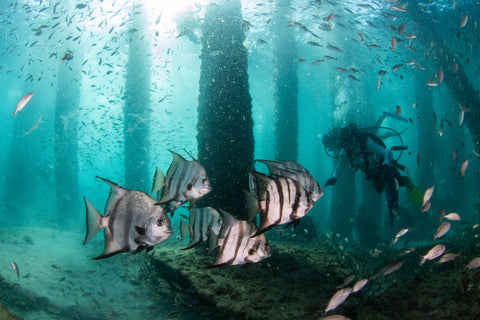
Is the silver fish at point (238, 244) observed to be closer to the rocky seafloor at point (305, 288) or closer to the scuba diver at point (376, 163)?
the rocky seafloor at point (305, 288)

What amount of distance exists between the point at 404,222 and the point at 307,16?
49.5 feet

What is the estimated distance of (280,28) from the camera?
1809 centimetres

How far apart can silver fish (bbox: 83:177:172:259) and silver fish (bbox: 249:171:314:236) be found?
2.71ft

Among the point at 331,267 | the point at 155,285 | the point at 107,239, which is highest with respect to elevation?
the point at 107,239

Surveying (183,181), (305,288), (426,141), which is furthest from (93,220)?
(426,141)

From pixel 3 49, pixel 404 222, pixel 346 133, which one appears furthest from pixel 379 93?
pixel 3 49

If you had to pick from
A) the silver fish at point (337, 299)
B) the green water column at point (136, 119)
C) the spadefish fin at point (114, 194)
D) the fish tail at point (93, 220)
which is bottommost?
the silver fish at point (337, 299)

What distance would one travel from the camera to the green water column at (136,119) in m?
13.6

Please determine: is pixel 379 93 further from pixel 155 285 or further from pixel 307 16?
pixel 155 285

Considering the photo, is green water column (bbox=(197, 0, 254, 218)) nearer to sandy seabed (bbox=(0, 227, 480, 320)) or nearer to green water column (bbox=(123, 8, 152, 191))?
sandy seabed (bbox=(0, 227, 480, 320))

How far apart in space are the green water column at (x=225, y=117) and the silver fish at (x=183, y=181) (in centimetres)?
392

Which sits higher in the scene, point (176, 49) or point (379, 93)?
point (176, 49)

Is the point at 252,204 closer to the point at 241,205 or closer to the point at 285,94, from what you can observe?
the point at 241,205

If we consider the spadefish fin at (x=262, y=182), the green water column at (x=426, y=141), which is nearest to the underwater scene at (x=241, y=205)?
the spadefish fin at (x=262, y=182)
